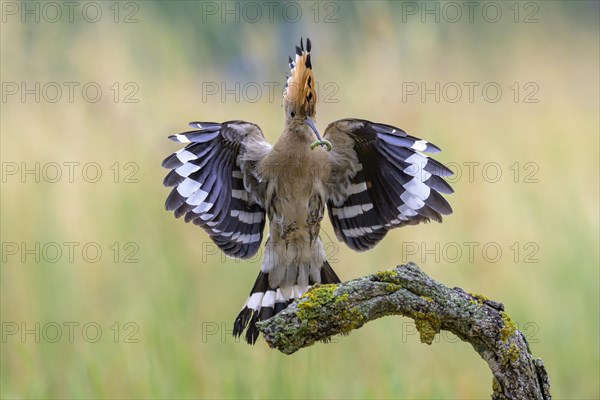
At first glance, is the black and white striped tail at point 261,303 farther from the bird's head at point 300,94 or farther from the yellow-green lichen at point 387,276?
the yellow-green lichen at point 387,276

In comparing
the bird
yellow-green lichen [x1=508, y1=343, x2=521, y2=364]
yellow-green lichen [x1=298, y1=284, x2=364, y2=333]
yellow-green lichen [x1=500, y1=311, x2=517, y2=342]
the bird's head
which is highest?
the bird's head

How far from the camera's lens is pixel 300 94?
321 centimetres

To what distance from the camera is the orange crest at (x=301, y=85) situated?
3.13m

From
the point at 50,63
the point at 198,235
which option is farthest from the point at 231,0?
the point at 198,235

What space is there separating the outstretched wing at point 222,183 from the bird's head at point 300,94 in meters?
0.16

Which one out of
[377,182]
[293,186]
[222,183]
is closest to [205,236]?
[222,183]

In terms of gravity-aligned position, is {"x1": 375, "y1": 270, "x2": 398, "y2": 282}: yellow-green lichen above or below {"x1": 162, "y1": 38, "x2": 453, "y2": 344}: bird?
below

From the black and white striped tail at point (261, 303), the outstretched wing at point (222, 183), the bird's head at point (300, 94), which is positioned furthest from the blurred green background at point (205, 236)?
the bird's head at point (300, 94)

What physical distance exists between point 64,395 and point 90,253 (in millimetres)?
702

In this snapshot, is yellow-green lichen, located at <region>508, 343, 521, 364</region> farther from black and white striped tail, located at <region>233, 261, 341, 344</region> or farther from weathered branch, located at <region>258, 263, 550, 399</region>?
black and white striped tail, located at <region>233, 261, 341, 344</region>

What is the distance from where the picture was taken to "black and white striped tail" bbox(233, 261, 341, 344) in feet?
10.4

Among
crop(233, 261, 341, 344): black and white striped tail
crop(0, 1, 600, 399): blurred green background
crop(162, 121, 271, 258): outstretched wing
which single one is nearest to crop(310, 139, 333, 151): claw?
crop(162, 121, 271, 258): outstretched wing

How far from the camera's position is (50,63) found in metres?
4.52

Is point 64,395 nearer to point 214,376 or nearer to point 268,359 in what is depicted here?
point 214,376
